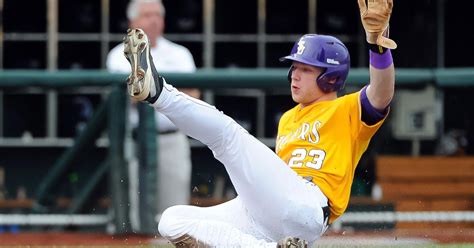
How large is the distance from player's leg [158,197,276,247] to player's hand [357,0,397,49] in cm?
101

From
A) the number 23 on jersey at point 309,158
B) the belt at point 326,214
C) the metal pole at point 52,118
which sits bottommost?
the metal pole at point 52,118

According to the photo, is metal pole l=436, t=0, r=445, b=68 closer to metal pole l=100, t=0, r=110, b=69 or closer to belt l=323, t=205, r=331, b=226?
metal pole l=100, t=0, r=110, b=69

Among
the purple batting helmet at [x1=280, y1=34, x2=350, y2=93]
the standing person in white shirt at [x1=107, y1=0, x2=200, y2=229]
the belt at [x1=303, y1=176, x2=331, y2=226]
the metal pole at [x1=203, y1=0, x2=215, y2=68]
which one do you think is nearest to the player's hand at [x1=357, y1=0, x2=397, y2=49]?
the purple batting helmet at [x1=280, y1=34, x2=350, y2=93]

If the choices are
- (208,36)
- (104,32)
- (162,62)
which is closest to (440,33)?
(208,36)

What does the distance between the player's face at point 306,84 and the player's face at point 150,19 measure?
2.82 meters

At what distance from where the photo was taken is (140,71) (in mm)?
5387

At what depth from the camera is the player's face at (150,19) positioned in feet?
28.2

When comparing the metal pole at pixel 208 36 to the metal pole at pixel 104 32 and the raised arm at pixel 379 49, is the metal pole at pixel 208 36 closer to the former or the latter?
the metal pole at pixel 104 32

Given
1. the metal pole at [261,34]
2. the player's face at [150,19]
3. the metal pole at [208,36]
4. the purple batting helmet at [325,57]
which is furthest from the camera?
the metal pole at [261,34]

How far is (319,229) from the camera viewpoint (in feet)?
18.3

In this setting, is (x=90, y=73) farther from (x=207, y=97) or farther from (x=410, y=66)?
(x=410, y=66)

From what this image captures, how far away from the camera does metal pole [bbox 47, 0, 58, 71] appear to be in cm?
1218

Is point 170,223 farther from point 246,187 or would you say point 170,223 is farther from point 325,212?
point 325,212

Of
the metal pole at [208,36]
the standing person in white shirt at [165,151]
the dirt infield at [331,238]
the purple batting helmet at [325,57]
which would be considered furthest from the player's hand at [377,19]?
the metal pole at [208,36]
